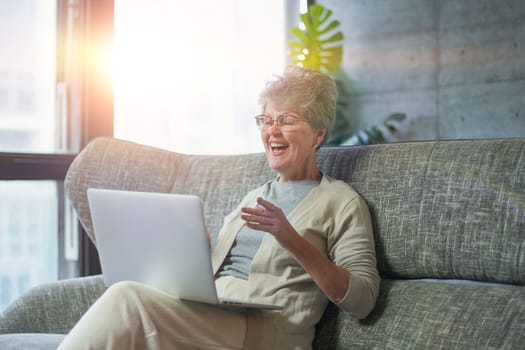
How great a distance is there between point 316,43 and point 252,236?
8.37 ft

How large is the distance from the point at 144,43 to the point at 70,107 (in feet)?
1.79

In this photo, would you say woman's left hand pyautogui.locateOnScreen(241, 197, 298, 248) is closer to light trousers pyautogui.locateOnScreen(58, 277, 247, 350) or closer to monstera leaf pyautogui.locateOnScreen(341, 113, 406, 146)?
light trousers pyautogui.locateOnScreen(58, 277, 247, 350)

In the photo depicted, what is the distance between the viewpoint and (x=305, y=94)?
85.2 inches

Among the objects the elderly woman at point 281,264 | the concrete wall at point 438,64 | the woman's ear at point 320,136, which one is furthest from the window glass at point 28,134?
the concrete wall at point 438,64

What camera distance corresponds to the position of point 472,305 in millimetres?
1758

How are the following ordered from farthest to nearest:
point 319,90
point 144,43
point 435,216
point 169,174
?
point 144,43 < point 169,174 < point 319,90 < point 435,216

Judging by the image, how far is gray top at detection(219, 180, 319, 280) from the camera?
2137mm

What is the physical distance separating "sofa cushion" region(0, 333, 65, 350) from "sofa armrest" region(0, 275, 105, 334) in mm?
225

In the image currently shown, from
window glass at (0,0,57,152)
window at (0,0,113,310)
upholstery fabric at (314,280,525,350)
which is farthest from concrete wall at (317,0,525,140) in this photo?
upholstery fabric at (314,280,525,350)

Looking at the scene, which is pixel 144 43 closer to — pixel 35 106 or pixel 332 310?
pixel 35 106

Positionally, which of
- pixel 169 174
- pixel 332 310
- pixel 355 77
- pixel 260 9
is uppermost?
pixel 260 9

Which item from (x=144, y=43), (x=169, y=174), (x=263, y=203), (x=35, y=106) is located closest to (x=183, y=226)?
(x=263, y=203)

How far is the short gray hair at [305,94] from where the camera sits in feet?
7.10

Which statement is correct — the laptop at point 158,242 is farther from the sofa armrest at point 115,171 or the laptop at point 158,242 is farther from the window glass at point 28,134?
the window glass at point 28,134
